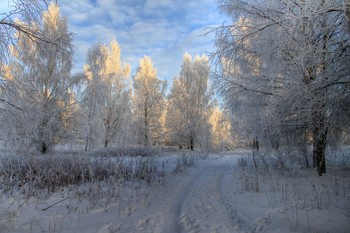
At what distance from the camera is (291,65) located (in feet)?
26.6

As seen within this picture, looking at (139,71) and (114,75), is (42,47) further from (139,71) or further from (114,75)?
(139,71)

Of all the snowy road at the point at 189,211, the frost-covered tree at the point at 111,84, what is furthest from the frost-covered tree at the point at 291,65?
the frost-covered tree at the point at 111,84

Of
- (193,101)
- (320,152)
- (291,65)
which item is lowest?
(320,152)

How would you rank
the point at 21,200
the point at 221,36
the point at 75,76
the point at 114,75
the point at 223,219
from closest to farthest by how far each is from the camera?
the point at 223,219 < the point at 21,200 < the point at 221,36 < the point at 75,76 < the point at 114,75

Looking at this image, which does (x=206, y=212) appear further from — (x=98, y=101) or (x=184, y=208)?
(x=98, y=101)

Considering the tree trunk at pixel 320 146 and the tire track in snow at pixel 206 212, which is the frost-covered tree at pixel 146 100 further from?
the tire track in snow at pixel 206 212

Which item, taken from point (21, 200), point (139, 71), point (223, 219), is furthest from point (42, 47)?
point (139, 71)

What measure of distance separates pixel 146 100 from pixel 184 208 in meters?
25.2

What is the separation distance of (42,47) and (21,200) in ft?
11.1

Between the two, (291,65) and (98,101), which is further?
(98,101)

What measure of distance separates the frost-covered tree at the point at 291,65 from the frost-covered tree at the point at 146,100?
800 inches

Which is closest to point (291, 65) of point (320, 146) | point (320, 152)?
point (320, 146)

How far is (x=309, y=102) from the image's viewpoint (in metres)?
7.14

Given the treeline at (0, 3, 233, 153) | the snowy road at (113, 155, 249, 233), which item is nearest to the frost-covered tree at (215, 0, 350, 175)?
the treeline at (0, 3, 233, 153)
